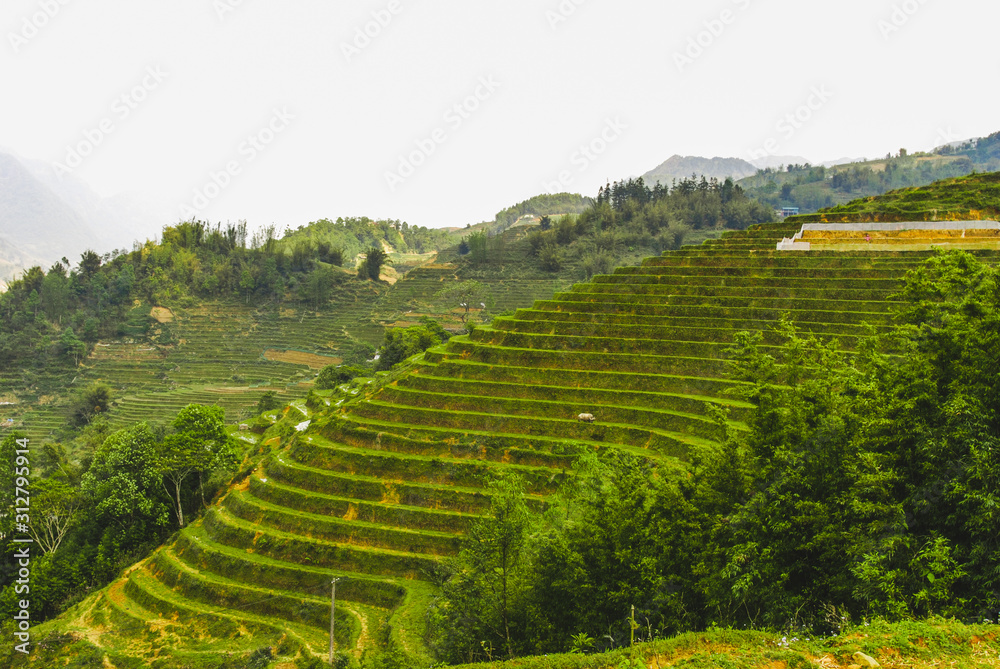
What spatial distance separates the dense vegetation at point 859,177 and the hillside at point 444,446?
82993 mm

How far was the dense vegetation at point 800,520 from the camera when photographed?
8.27 metres

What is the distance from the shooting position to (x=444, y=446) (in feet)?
70.3

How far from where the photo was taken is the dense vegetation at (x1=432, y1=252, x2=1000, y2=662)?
8266mm

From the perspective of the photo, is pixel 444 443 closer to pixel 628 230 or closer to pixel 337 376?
pixel 337 376

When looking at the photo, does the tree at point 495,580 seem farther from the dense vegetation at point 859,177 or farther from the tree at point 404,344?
the dense vegetation at point 859,177

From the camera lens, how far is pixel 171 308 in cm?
6150

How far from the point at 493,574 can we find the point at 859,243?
25509 millimetres

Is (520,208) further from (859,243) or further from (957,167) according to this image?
(859,243)

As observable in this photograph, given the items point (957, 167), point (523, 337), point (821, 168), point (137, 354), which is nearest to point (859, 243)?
point (523, 337)

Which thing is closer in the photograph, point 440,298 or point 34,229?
point 440,298

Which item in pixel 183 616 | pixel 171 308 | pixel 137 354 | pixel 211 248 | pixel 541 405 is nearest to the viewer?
pixel 183 616

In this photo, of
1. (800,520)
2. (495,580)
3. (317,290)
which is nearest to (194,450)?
(495,580)

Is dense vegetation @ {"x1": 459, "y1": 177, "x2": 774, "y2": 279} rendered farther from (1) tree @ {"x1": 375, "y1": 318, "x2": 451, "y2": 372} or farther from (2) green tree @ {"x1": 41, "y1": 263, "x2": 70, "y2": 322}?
(2) green tree @ {"x1": 41, "y1": 263, "x2": 70, "y2": 322}

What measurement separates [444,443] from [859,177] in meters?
114
